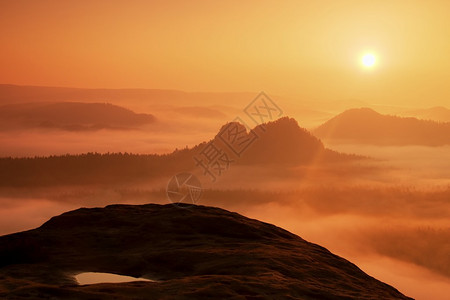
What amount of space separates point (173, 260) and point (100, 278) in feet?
18.9

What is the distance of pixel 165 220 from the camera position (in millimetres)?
46969

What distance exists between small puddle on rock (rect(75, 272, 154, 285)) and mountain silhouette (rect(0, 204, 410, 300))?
675 millimetres

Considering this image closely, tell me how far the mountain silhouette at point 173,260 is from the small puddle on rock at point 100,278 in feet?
2.22

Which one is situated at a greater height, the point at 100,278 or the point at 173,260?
the point at 173,260

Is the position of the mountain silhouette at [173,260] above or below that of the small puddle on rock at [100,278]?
above

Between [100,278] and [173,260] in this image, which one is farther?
[173,260]

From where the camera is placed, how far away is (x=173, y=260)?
117ft

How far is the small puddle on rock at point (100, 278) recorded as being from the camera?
30812 mm

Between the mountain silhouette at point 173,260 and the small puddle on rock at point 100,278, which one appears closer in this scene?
the mountain silhouette at point 173,260

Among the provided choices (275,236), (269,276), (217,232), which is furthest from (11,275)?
(275,236)

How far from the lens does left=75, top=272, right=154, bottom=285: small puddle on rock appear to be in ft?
101

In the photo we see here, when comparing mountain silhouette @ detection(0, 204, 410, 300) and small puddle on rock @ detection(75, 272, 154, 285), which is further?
small puddle on rock @ detection(75, 272, 154, 285)

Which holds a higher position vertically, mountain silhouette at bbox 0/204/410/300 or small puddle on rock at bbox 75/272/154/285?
mountain silhouette at bbox 0/204/410/300

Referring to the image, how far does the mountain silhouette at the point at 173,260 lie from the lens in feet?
85.9
